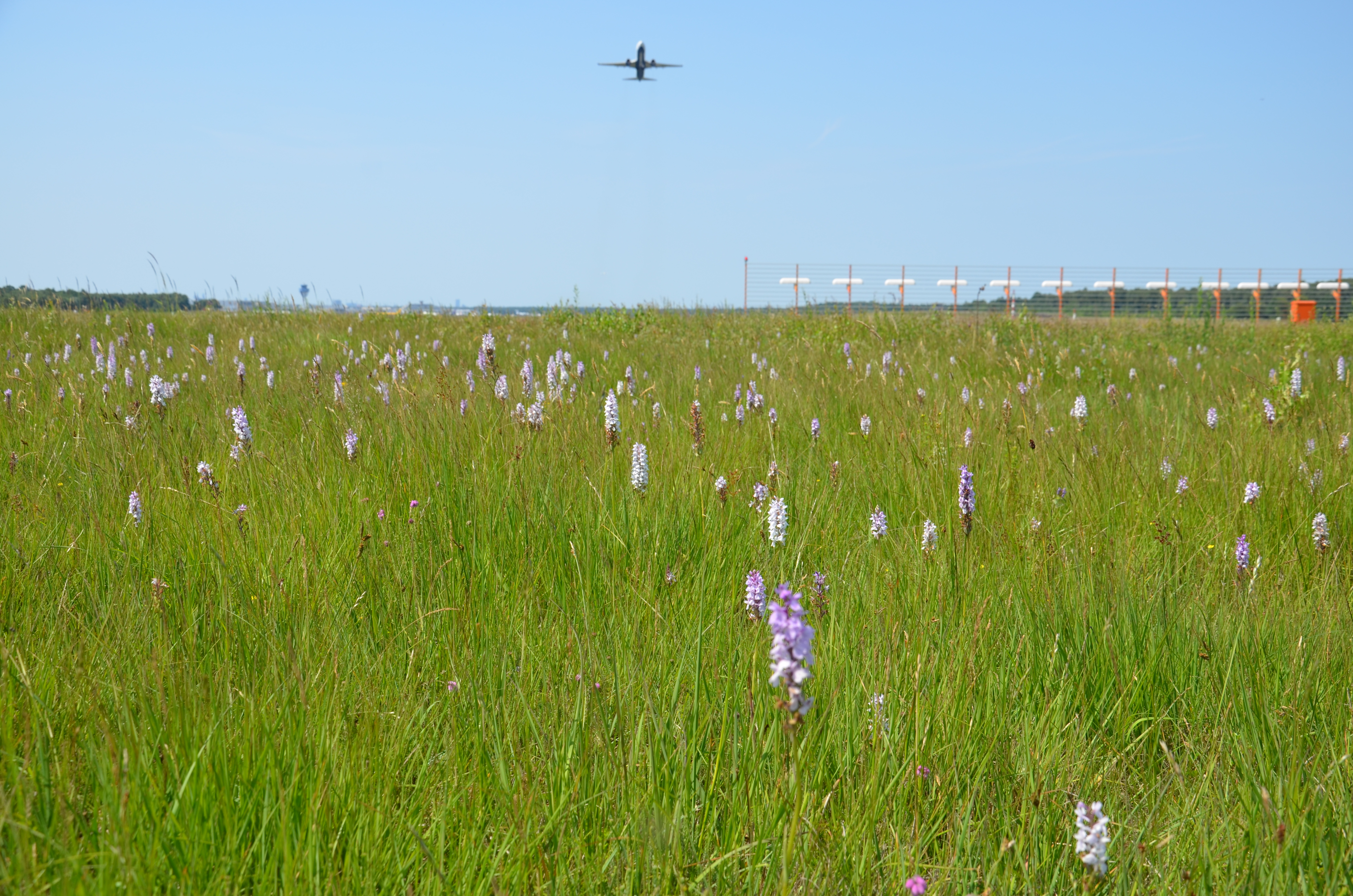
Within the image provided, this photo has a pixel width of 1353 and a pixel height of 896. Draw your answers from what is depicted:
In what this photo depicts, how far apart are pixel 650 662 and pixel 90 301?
1302 cm

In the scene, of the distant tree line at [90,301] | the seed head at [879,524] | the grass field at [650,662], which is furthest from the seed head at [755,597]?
the distant tree line at [90,301]

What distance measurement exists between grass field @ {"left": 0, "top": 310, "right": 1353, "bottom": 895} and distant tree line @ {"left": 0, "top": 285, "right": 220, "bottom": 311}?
8.80 meters

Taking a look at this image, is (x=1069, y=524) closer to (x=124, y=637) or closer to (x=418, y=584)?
(x=418, y=584)

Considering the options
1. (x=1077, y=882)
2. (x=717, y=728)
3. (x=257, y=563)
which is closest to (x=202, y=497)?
(x=257, y=563)

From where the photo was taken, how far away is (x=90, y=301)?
38.6 ft

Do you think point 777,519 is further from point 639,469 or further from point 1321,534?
point 1321,534

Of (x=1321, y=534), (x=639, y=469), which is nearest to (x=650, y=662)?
(x=639, y=469)

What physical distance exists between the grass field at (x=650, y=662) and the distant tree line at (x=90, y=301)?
8797 mm

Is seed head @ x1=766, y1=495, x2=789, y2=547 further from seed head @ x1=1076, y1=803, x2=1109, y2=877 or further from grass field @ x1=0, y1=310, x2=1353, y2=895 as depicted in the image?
seed head @ x1=1076, y1=803, x2=1109, y2=877

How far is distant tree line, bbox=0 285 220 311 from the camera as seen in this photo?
37.1 ft

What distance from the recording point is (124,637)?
6.10ft

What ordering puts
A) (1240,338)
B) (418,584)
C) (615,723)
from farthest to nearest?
(1240,338) → (418,584) → (615,723)

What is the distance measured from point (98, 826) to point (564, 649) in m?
0.95

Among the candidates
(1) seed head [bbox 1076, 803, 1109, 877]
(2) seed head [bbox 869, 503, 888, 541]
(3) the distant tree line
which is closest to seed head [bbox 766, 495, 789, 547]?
(2) seed head [bbox 869, 503, 888, 541]
